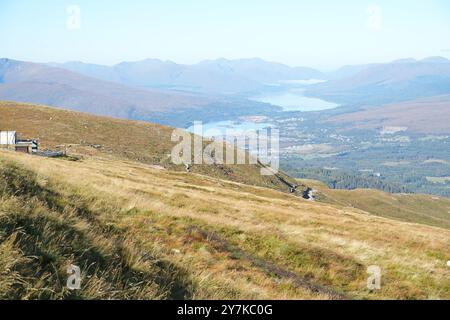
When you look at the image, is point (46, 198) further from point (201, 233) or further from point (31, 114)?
point (31, 114)

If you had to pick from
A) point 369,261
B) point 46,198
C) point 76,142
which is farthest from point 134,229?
point 76,142

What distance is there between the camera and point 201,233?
18188mm

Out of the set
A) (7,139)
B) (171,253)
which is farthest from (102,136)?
(171,253)

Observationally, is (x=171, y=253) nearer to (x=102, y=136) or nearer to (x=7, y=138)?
(x=7, y=138)

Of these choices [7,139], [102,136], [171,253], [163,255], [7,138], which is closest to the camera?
[163,255]

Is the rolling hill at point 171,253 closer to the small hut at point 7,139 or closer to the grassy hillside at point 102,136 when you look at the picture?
the small hut at point 7,139

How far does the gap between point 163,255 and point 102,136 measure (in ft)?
342

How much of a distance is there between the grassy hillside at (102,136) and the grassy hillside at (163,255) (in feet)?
231

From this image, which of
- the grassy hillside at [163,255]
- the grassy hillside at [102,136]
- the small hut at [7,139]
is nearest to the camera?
the grassy hillside at [163,255]

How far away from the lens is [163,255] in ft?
38.9

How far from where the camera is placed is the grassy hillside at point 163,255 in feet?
27.3

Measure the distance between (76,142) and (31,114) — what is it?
24.7 m

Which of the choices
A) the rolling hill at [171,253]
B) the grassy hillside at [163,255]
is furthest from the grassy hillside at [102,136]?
the grassy hillside at [163,255]

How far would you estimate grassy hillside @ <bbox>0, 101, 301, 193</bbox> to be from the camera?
96788 millimetres
